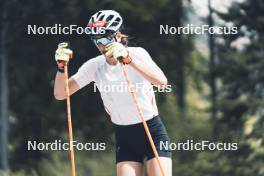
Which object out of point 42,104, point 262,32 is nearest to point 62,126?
point 42,104

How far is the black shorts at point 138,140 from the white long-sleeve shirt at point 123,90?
0.05 m

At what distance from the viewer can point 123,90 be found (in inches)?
194

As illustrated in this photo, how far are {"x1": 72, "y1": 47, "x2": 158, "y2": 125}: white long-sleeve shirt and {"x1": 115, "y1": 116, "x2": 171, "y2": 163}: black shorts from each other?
47 millimetres

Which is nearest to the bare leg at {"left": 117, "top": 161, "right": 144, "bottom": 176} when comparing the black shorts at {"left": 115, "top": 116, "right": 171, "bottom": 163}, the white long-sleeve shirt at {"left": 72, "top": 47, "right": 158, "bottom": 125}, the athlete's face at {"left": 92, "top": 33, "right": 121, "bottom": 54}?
the black shorts at {"left": 115, "top": 116, "right": 171, "bottom": 163}

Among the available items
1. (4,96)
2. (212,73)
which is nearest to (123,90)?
(4,96)

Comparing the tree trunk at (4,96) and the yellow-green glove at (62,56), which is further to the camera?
Answer: the tree trunk at (4,96)

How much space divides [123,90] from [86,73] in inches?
13.1

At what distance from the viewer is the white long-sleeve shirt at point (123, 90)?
194 inches

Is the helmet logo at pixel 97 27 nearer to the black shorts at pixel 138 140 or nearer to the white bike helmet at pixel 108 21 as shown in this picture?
the white bike helmet at pixel 108 21

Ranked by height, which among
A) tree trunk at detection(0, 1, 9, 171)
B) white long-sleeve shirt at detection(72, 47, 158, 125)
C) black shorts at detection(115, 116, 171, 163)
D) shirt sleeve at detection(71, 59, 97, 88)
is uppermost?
tree trunk at detection(0, 1, 9, 171)

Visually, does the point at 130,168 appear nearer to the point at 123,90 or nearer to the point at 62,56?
the point at 123,90

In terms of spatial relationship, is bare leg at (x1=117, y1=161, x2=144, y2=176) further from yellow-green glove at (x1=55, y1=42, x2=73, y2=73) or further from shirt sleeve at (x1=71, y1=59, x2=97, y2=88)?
yellow-green glove at (x1=55, y1=42, x2=73, y2=73)

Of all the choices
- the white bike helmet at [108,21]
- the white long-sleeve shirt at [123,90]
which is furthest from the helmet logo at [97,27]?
the white long-sleeve shirt at [123,90]

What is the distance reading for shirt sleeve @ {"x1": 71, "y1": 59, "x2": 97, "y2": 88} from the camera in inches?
200
